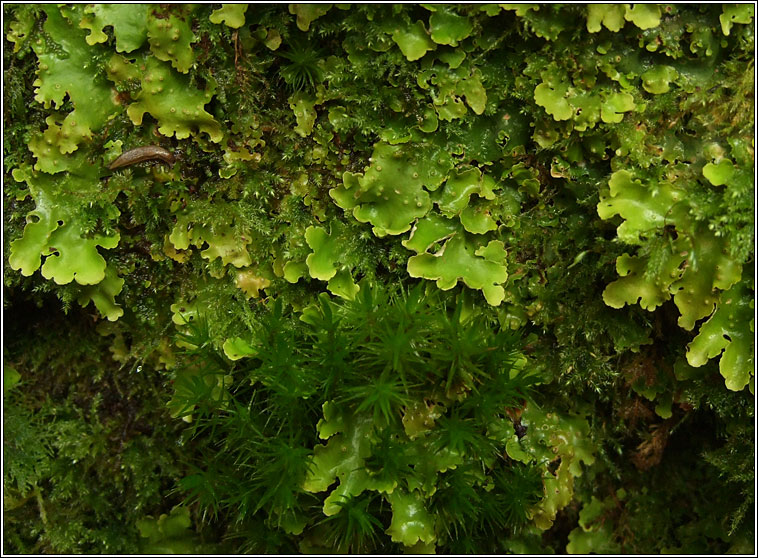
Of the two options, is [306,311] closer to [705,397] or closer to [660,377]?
[660,377]

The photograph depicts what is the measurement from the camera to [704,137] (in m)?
2.03

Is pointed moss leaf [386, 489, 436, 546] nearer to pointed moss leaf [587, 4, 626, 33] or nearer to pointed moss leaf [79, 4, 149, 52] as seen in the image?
pointed moss leaf [587, 4, 626, 33]

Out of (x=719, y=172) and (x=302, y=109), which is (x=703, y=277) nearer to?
(x=719, y=172)

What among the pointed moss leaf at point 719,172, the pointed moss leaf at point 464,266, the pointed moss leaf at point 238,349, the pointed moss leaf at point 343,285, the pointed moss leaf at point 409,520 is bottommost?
the pointed moss leaf at point 409,520

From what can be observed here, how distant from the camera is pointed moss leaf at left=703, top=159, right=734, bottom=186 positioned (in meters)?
1.88

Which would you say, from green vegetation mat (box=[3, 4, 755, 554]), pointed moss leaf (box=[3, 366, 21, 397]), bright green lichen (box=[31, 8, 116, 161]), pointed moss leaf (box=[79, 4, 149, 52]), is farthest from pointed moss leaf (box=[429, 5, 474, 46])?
pointed moss leaf (box=[3, 366, 21, 397])

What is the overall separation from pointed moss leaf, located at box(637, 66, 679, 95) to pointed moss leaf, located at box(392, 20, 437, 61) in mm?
707

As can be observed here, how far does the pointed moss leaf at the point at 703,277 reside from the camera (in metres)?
1.91

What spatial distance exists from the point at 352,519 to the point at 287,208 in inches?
42.1

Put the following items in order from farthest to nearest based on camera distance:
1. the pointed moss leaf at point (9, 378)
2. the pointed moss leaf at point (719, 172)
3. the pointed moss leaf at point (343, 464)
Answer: the pointed moss leaf at point (9, 378)
the pointed moss leaf at point (343, 464)
the pointed moss leaf at point (719, 172)

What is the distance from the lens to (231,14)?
77.2 inches

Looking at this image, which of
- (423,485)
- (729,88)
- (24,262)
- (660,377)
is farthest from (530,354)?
(24,262)

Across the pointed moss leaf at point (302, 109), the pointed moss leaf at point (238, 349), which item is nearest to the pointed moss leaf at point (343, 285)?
the pointed moss leaf at point (238, 349)

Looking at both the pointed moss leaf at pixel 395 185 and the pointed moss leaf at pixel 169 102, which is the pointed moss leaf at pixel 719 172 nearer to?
the pointed moss leaf at pixel 395 185
